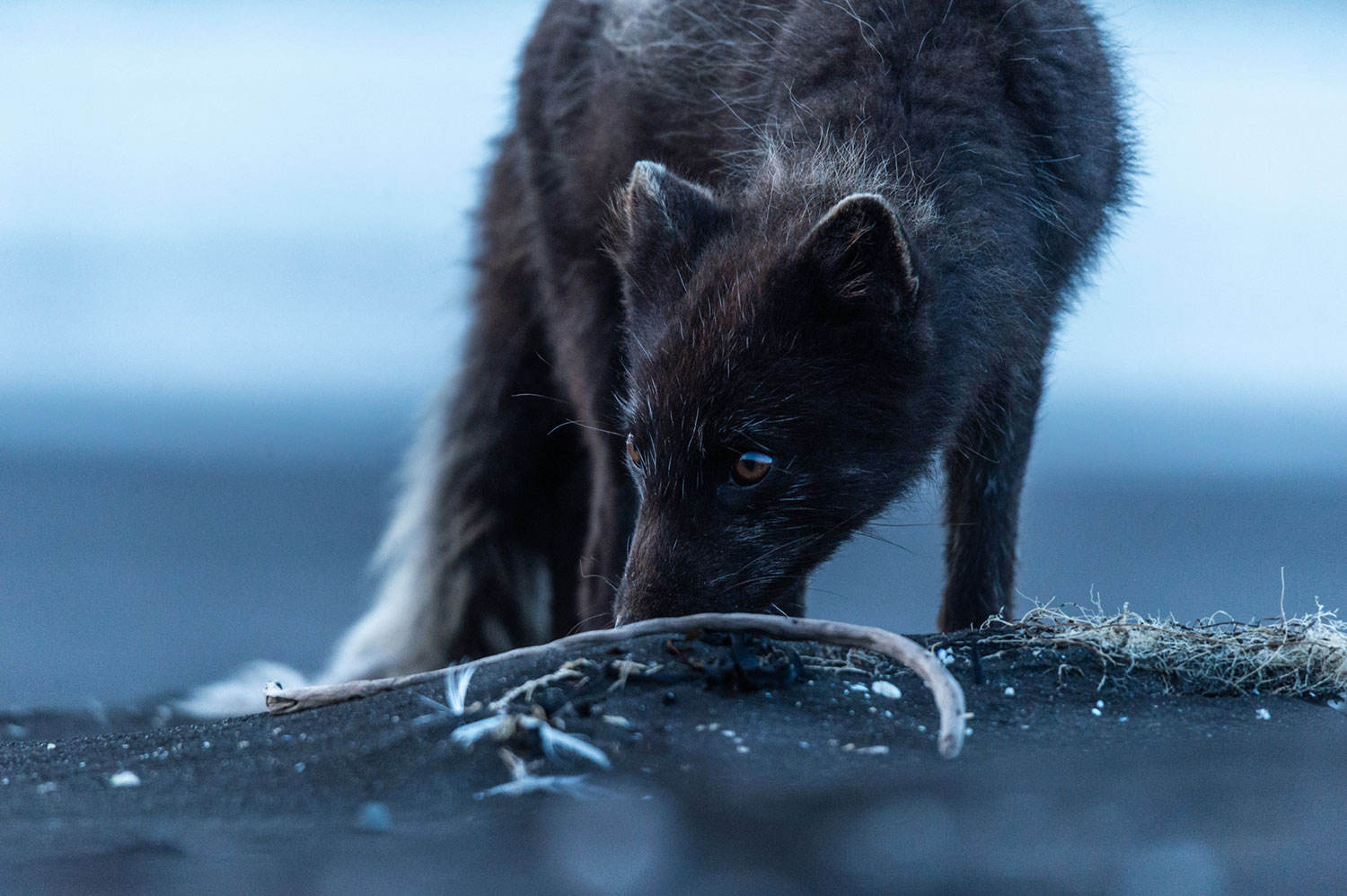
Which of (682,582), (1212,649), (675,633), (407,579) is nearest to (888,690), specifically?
(675,633)

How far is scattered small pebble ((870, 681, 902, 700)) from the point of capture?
240 centimetres

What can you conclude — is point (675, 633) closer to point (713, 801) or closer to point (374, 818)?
point (713, 801)

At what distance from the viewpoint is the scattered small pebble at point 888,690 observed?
2400 millimetres

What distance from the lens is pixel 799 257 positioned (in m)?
2.75

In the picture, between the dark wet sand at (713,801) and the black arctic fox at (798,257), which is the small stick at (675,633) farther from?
the black arctic fox at (798,257)

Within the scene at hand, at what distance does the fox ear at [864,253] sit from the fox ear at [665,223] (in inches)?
16.0

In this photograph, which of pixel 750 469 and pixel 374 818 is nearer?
pixel 374 818

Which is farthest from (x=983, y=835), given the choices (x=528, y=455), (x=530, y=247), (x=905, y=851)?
(x=528, y=455)

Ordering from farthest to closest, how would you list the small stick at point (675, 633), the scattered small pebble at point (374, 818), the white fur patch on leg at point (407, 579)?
the white fur patch on leg at point (407, 579), the small stick at point (675, 633), the scattered small pebble at point (374, 818)

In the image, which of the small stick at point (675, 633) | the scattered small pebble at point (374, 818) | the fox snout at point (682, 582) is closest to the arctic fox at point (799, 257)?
the fox snout at point (682, 582)

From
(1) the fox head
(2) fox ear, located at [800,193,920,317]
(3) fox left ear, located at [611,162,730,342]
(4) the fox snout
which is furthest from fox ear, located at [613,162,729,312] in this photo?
(4) the fox snout

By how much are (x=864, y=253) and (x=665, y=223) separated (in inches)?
22.7

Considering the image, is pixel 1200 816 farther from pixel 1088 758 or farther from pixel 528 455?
pixel 528 455

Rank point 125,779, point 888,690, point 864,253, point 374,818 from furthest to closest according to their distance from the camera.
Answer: point 864,253
point 888,690
point 125,779
point 374,818
